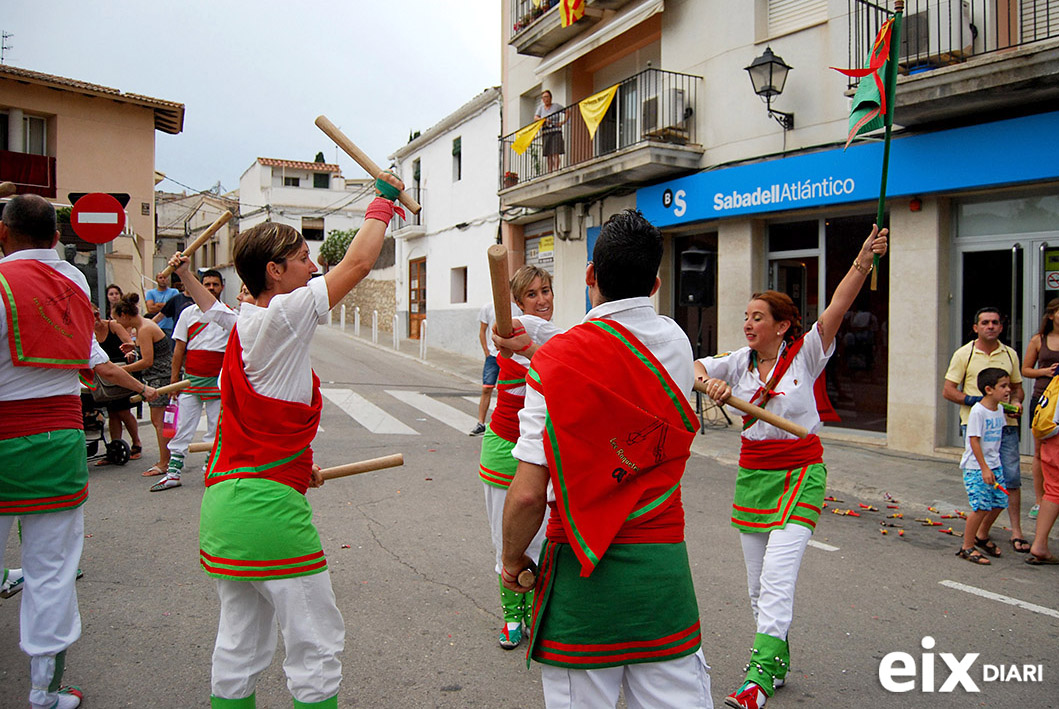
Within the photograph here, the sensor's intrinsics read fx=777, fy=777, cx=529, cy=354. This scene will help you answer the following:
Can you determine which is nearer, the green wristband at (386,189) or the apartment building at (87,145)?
the green wristband at (386,189)

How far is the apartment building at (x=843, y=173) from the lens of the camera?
862cm

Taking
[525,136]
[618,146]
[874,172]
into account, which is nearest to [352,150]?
[874,172]

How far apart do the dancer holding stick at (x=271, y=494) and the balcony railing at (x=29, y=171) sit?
23.9m

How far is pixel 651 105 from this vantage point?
13594mm

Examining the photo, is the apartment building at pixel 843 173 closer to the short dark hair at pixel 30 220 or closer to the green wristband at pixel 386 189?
the green wristband at pixel 386 189

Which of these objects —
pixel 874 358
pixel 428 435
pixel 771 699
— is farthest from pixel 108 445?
pixel 874 358

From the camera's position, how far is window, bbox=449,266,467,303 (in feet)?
74.3

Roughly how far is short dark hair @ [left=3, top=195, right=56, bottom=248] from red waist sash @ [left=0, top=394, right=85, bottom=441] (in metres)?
0.70

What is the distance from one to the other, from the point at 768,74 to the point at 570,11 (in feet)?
18.9

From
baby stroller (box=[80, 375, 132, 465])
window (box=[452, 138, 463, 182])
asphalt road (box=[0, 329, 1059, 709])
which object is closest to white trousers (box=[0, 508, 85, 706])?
asphalt road (box=[0, 329, 1059, 709])

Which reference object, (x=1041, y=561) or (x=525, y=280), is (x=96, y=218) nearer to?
(x=525, y=280)

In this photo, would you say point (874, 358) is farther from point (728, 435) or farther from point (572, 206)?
point (572, 206)

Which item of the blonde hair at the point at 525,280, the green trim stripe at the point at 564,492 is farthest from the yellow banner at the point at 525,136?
the green trim stripe at the point at 564,492

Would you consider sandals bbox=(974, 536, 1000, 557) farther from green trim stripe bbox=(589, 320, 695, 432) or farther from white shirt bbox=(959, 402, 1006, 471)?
green trim stripe bbox=(589, 320, 695, 432)
